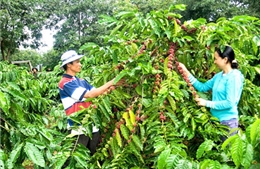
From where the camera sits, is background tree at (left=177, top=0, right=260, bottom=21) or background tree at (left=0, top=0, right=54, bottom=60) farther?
background tree at (left=0, top=0, right=54, bottom=60)

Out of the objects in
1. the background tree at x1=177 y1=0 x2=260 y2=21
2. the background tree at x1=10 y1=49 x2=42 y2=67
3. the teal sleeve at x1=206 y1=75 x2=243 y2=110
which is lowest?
the background tree at x1=10 y1=49 x2=42 y2=67

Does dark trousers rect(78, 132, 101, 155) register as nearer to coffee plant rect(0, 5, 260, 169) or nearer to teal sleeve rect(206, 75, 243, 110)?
coffee plant rect(0, 5, 260, 169)

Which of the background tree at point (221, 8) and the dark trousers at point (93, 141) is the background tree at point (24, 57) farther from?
the dark trousers at point (93, 141)

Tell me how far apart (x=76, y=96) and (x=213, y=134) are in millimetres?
996

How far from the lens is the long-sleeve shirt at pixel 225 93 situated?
2.00 metres

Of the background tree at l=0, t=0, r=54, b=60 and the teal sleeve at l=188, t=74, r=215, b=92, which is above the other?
the background tree at l=0, t=0, r=54, b=60

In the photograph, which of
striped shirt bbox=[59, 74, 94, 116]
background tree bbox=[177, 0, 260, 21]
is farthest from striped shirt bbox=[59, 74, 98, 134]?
background tree bbox=[177, 0, 260, 21]

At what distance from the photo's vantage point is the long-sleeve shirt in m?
2.00

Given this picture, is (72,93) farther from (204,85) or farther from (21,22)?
(21,22)

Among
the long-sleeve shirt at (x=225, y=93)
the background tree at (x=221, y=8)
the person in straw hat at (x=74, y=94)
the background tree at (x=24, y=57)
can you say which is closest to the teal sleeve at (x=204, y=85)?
the long-sleeve shirt at (x=225, y=93)

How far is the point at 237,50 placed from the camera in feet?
7.99

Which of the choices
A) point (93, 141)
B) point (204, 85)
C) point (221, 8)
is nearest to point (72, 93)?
point (93, 141)

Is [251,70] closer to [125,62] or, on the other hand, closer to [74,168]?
[125,62]

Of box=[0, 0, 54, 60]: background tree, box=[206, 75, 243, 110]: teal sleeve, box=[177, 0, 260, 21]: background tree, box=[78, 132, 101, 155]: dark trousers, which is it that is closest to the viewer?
box=[206, 75, 243, 110]: teal sleeve
